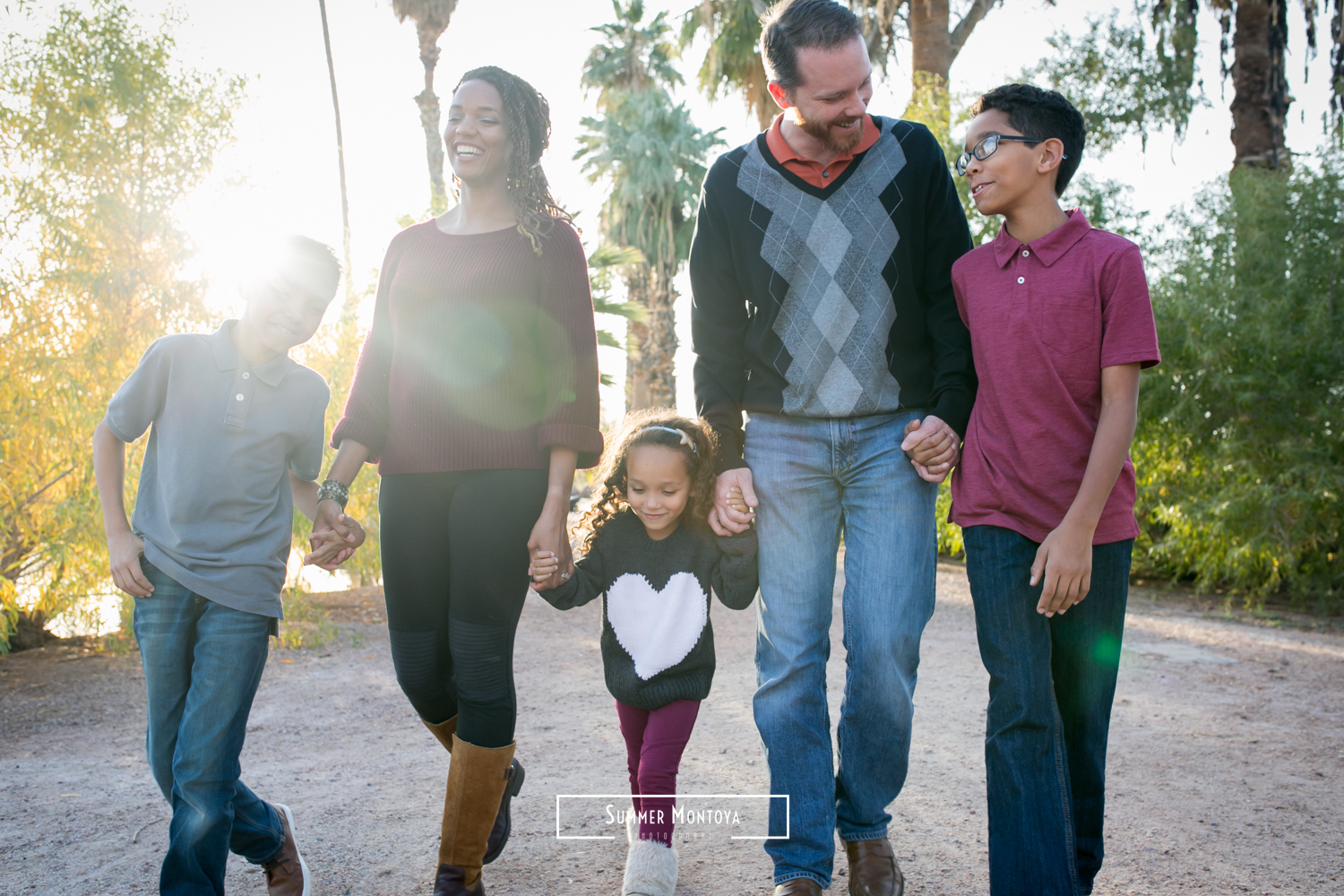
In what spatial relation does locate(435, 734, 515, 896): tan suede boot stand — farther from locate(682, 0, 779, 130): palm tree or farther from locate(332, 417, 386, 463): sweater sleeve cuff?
locate(682, 0, 779, 130): palm tree

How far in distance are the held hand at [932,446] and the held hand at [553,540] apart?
0.91 meters

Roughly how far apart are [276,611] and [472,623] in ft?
1.66

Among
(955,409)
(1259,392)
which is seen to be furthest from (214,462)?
(1259,392)

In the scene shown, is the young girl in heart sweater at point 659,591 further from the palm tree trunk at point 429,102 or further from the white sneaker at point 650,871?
the palm tree trunk at point 429,102

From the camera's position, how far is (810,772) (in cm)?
236

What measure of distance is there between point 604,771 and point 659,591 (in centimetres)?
147

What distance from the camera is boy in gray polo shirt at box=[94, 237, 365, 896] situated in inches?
86.7

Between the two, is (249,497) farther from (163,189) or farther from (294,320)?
(163,189)

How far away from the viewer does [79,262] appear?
20.9 ft

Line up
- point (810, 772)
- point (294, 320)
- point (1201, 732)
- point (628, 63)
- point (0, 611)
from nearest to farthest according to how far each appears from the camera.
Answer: point (810, 772), point (294, 320), point (1201, 732), point (0, 611), point (628, 63)

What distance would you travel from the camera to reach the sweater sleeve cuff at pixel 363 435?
262cm

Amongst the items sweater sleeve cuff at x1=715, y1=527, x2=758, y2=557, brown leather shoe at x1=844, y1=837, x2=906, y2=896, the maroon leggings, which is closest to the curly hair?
sweater sleeve cuff at x1=715, y1=527, x2=758, y2=557

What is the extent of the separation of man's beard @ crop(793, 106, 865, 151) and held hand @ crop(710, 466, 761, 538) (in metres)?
0.89

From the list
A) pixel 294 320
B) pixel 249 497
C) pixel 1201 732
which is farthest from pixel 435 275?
pixel 1201 732
